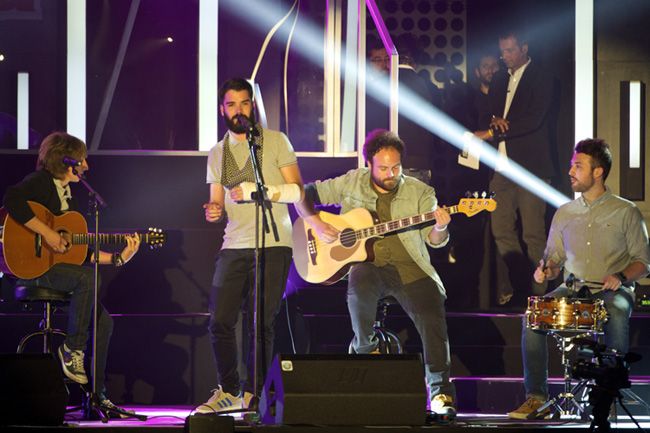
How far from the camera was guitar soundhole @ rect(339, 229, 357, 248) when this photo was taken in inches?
262

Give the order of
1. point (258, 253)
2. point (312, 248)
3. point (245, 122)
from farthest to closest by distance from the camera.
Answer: point (312, 248)
point (258, 253)
point (245, 122)

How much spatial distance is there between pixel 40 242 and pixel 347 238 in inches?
73.8

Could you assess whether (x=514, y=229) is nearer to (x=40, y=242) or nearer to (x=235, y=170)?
(x=235, y=170)

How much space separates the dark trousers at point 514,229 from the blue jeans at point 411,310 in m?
2.06

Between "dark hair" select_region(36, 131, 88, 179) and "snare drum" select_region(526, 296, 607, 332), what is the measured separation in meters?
2.89

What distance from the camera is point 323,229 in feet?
21.8

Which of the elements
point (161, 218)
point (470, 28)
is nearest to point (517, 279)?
point (470, 28)

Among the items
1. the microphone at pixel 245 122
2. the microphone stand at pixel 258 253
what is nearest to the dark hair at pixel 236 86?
the microphone at pixel 245 122

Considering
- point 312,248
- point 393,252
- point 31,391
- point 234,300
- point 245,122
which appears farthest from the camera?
point 312,248

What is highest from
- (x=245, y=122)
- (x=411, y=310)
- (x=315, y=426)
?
(x=245, y=122)

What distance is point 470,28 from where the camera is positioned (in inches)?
352

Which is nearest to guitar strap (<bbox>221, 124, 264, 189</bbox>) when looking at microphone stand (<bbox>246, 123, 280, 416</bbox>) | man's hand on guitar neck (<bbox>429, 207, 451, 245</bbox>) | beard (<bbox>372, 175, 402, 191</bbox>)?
microphone stand (<bbox>246, 123, 280, 416</bbox>)

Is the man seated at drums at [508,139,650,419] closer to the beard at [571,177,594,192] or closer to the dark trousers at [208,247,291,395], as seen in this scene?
the beard at [571,177,594,192]

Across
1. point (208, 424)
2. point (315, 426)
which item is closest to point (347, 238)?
point (315, 426)
